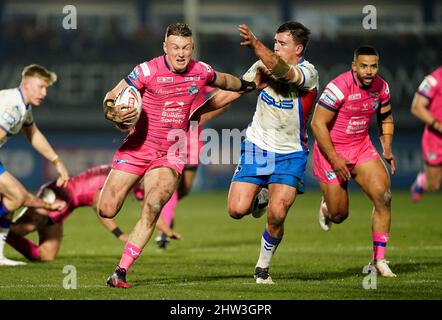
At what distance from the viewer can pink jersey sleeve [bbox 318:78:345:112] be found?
10.7 meters

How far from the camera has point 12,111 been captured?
37.6ft

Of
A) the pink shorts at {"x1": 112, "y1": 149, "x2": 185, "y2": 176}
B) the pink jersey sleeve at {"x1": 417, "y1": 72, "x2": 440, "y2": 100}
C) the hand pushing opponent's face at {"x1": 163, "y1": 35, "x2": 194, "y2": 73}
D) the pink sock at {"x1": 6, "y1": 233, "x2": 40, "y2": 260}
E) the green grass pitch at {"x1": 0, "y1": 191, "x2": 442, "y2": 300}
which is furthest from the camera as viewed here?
the pink jersey sleeve at {"x1": 417, "y1": 72, "x2": 440, "y2": 100}

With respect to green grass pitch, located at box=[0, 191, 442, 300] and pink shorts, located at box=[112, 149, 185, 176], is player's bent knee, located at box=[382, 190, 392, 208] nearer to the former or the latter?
green grass pitch, located at box=[0, 191, 442, 300]

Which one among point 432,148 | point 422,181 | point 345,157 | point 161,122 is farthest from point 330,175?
point 422,181

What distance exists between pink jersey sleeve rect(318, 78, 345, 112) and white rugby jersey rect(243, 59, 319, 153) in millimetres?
468

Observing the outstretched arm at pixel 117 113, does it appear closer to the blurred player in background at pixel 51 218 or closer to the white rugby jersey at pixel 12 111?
the white rugby jersey at pixel 12 111

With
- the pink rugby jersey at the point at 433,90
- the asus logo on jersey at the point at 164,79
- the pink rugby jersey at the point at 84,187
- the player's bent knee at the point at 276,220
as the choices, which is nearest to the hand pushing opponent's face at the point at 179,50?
the asus logo on jersey at the point at 164,79

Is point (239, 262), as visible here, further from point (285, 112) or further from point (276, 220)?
point (285, 112)

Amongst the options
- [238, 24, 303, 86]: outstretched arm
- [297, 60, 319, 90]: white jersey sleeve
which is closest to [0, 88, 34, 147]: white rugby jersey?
[238, 24, 303, 86]: outstretched arm

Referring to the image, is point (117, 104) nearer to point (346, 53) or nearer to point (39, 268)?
point (39, 268)

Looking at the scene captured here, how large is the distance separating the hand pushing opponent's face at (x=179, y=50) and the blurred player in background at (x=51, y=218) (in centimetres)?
316

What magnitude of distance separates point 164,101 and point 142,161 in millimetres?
633

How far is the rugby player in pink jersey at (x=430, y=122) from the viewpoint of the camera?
13.8 metres
